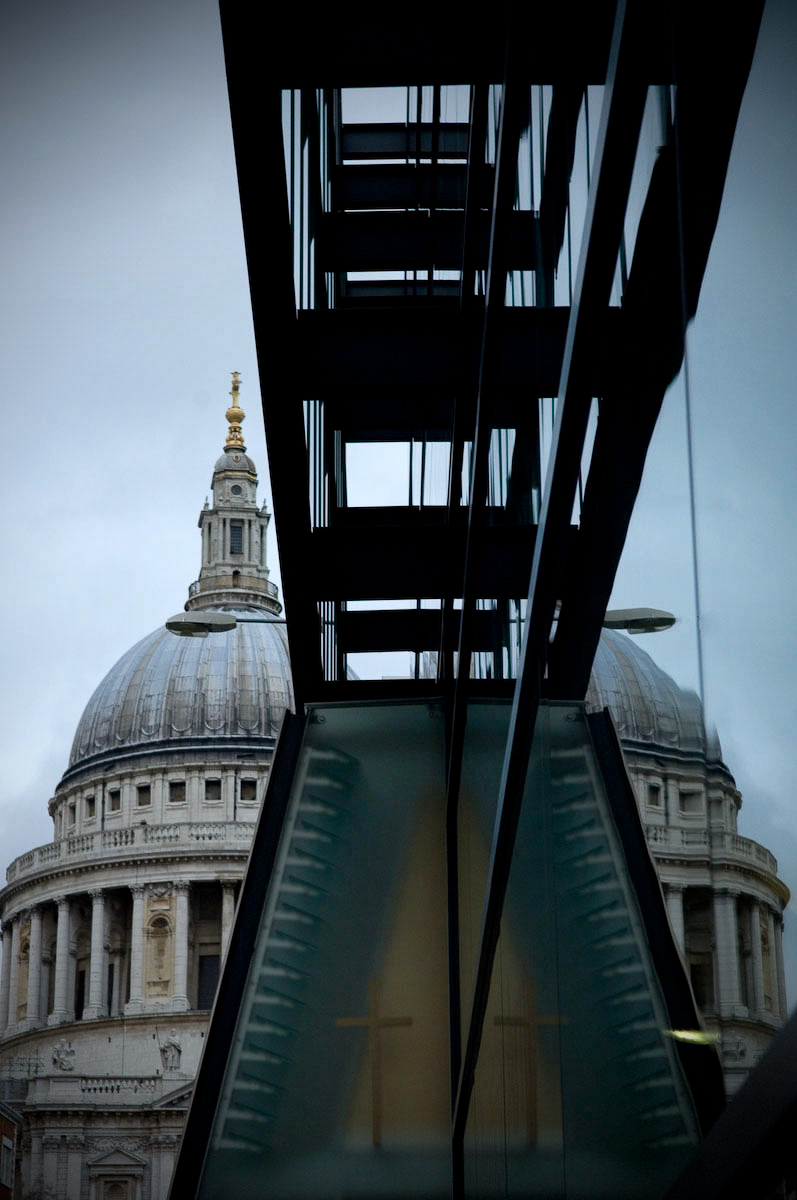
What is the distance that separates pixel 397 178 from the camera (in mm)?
10000

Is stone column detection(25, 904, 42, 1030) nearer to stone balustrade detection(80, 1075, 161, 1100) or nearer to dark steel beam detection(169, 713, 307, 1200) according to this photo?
stone balustrade detection(80, 1075, 161, 1100)

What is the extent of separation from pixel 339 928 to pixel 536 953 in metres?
6.85

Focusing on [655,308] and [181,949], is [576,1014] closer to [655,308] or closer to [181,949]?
[655,308]

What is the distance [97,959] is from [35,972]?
4.22 m

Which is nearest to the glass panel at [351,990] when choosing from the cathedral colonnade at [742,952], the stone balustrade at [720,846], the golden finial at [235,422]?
the stone balustrade at [720,846]

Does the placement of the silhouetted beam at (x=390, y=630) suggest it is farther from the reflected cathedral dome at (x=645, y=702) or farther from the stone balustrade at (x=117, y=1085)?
the stone balustrade at (x=117, y=1085)

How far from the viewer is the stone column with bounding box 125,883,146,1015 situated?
86125 millimetres

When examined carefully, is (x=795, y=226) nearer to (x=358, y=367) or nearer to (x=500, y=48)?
(x=500, y=48)

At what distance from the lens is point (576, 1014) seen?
12.9ft

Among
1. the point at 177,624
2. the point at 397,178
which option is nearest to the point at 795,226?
the point at 397,178

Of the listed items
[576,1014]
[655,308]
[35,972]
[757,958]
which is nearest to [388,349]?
[576,1014]

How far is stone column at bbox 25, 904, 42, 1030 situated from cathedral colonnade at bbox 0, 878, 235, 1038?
5 centimetres

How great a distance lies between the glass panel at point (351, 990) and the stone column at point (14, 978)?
269 feet

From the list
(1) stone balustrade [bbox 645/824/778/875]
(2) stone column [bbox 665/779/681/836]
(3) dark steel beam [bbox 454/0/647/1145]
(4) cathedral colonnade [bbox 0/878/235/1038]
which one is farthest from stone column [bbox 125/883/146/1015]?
(1) stone balustrade [bbox 645/824/778/875]
